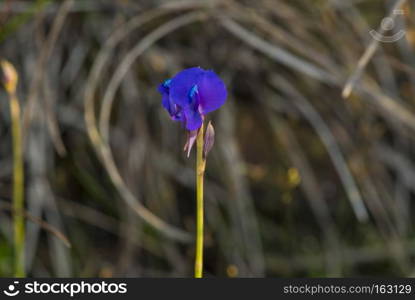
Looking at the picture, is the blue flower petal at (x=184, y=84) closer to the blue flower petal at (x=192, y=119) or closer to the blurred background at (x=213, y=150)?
the blue flower petal at (x=192, y=119)

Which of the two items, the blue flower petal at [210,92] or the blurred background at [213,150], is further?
the blurred background at [213,150]

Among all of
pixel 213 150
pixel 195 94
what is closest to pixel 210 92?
pixel 195 94

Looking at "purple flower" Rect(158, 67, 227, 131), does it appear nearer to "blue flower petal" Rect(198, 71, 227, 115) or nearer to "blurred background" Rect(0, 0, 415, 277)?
"blue flower petal" Rect(198, 71, 227, 115)

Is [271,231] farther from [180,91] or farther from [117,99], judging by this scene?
[180,91]

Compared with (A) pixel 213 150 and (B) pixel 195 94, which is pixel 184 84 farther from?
(A) pixel 213 150

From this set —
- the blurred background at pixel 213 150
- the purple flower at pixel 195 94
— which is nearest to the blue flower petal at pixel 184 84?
the purple flower at pixel 195 94

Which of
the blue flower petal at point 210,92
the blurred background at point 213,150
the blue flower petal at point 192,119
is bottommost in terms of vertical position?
the blue flower petal at point 192,119

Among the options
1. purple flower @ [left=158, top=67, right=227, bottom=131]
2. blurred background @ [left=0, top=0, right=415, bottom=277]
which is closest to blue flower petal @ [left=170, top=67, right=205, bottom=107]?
purple flower @ [left=158, top=67, right=227, bottom=131]

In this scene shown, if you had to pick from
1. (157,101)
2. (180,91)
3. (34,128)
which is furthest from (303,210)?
(180,91)
